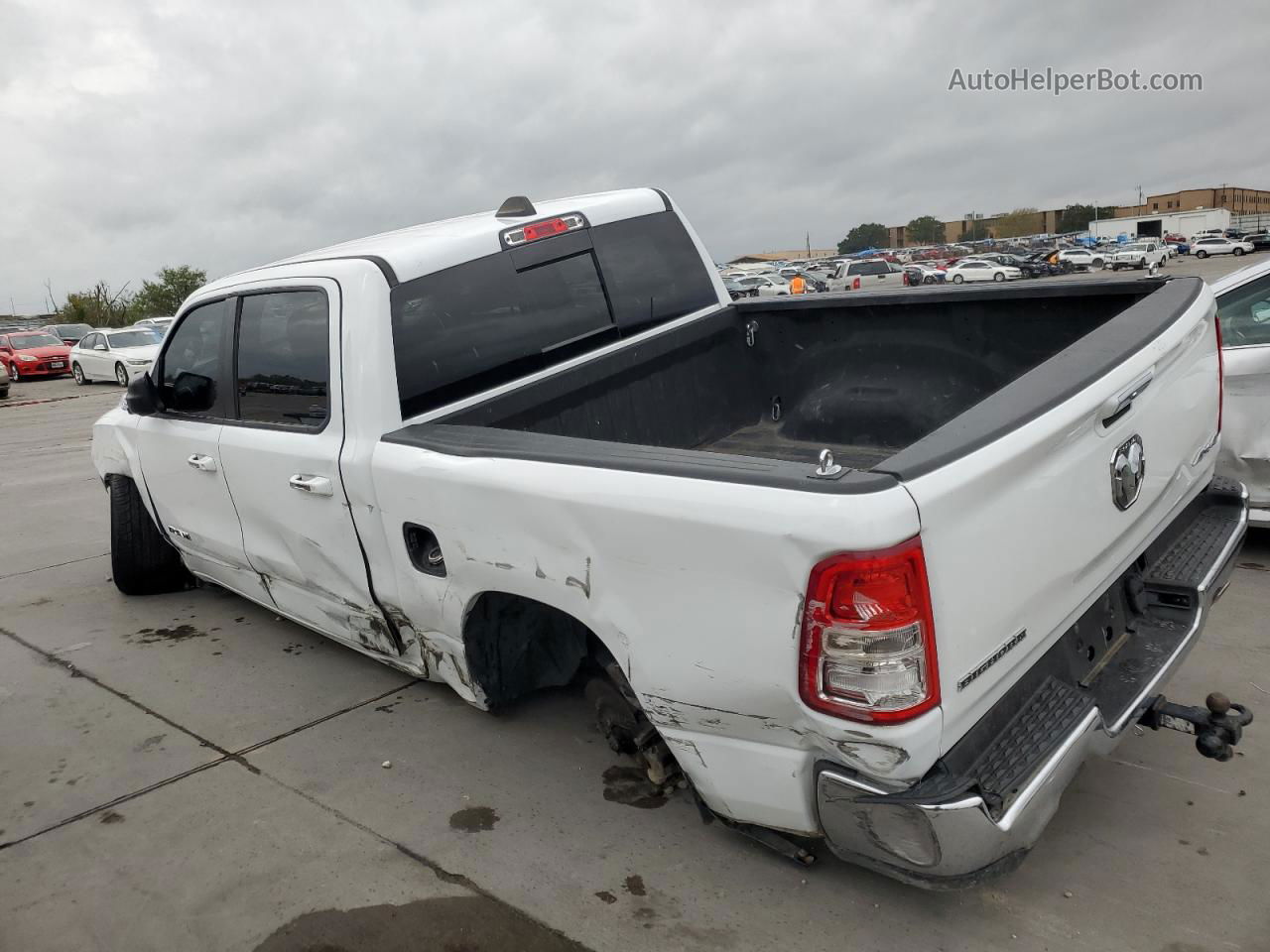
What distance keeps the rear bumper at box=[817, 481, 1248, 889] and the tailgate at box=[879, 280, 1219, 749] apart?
116 millimetres

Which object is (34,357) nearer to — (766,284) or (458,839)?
(458,839)

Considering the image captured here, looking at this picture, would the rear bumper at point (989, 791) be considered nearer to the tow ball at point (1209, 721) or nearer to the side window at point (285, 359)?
the tow ball at point (1209, 721)

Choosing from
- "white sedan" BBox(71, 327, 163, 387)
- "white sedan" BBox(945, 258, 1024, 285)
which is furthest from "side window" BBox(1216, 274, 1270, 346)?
"white sedan" BBox(945, 258, 1024, 285)

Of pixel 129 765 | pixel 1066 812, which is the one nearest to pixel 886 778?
pixel 1066 812

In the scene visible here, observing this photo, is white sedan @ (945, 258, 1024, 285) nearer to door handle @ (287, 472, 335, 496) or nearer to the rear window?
the rear window

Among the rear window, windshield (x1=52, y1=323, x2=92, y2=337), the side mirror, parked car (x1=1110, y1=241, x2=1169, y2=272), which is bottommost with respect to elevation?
parked car (x1=1110, y1=241, x2=1169, y2=272)

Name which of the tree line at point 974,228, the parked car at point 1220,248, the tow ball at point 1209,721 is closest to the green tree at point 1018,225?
the tree line at point 974,228

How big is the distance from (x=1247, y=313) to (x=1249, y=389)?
1.62ft

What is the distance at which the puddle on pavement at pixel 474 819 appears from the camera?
121 inches

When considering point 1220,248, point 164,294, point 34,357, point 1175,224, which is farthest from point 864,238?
point 34,357

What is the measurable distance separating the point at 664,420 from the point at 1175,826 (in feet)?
7.84

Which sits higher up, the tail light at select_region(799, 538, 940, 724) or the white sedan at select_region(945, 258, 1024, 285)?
the tail light at select_region(799, 538, 940, 724)

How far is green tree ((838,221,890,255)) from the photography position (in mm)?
135000

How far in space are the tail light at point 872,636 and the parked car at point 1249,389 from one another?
3523 mm
